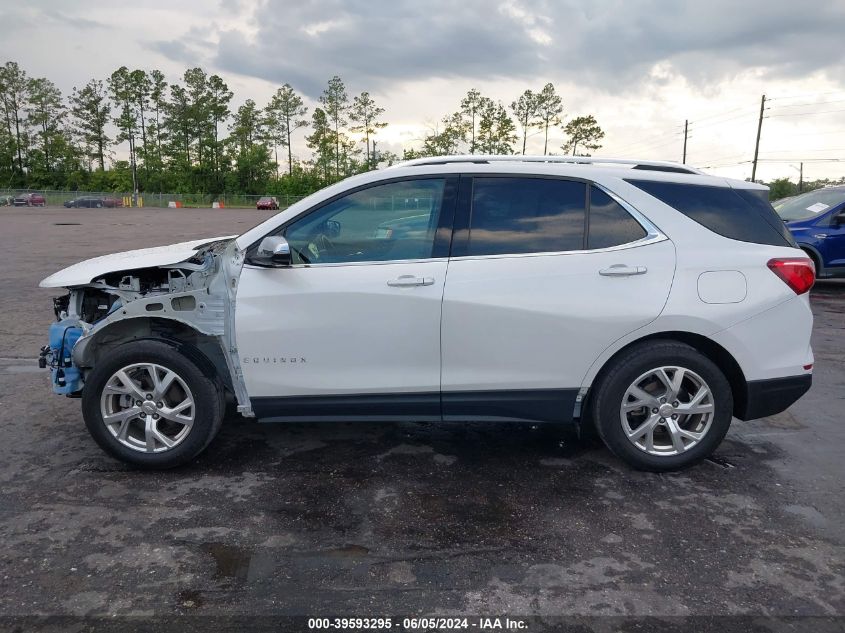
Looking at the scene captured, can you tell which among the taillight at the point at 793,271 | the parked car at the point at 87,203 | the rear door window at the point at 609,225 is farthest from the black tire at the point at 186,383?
the parked car at the point at 87,203

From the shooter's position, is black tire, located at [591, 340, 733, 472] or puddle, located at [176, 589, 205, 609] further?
black tire, located at [591, 340, 733, 472]

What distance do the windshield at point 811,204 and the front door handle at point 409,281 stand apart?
9.54m

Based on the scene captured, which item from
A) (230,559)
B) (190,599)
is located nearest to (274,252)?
(230,559)

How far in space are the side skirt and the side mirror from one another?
31.3 inches

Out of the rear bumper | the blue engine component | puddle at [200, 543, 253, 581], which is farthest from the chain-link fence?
puddle at [200, 543, 253, 581]

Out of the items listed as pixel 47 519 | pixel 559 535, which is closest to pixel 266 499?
pixel 47 519

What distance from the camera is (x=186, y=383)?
3.96m

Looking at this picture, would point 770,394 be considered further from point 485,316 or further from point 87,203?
point 87,203

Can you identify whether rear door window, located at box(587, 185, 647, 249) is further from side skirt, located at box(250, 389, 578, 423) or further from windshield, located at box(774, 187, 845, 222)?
windshield, located at box(774, 187, 845, 222)

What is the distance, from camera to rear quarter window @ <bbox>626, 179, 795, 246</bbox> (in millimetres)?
4000

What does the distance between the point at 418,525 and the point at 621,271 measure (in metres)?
1.81

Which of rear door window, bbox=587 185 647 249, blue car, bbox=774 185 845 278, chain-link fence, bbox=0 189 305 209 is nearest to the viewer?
rear door window, bbox=587 185 647 249

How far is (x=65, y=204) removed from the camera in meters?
65.1

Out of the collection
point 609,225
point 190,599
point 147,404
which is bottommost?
point 190,599
